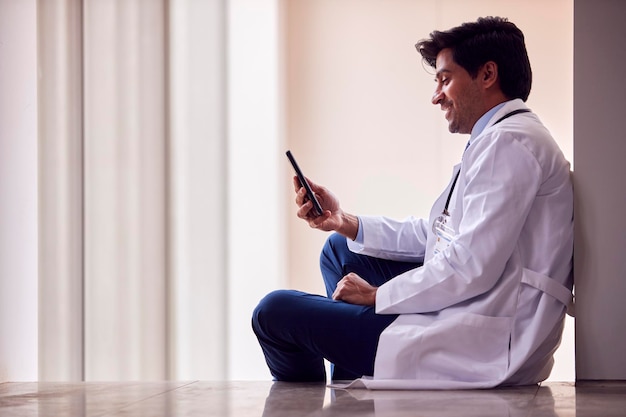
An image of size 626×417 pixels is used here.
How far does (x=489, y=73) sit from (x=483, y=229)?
16.4 inches

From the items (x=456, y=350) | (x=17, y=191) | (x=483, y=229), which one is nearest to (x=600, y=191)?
(x=483, y=229)

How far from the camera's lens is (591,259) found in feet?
5.74

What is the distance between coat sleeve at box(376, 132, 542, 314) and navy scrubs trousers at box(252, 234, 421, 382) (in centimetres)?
9

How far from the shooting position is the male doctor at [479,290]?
63.4 inches

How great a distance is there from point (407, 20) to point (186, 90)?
0.97 metres

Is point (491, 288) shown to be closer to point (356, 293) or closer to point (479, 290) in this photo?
point (479, 290)

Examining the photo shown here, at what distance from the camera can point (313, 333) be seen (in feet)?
5.71

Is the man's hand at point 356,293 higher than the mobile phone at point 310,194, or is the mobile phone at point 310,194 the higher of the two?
the mobile phone at point 310,194

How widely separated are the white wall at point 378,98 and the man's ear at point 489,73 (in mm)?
1792

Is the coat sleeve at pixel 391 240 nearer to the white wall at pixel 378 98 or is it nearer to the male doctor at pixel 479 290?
the male doctor at pixel 479 290

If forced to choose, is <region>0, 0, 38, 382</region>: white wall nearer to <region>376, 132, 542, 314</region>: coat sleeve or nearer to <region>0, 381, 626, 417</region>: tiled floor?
<region>0, 381, 626, 417</region>: tiled floor

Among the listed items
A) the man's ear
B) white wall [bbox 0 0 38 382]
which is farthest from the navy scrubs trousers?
white wall [bbox 0 0 38 382]

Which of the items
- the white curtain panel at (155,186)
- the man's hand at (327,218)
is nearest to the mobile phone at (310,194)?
the man's hand at (327,218)

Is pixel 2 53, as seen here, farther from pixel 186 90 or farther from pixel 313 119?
pixel 313 119
